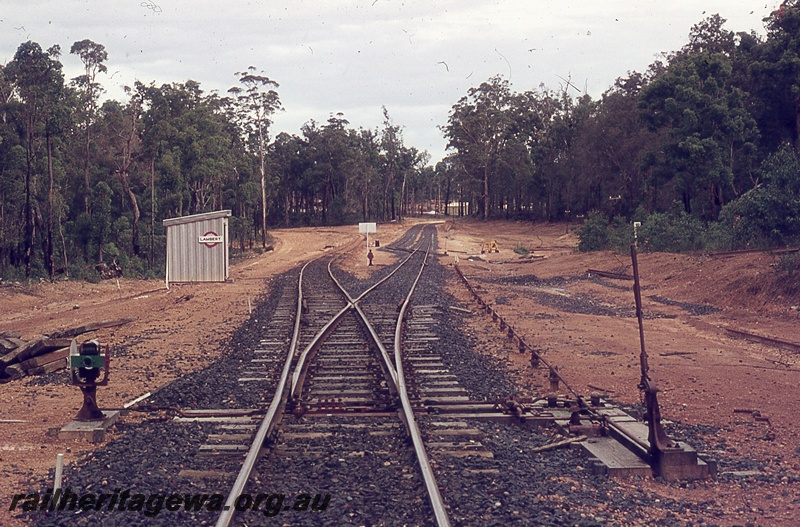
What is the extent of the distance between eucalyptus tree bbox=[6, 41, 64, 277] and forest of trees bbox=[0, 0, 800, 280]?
0.25 feet

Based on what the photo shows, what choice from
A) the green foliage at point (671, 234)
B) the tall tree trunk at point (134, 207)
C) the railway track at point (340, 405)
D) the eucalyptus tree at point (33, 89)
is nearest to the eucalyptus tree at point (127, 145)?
the tall tree trunk at point (134, 207)

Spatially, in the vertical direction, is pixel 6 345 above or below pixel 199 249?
below

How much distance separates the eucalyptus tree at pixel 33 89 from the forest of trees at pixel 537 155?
0.08m

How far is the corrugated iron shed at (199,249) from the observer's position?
26.4m

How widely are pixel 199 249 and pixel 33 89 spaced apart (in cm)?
1663

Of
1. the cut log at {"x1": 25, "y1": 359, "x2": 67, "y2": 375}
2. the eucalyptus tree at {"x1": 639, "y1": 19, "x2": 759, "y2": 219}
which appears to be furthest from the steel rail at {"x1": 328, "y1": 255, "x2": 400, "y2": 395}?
the eucalyptus tree at {"x1": 639, "y1": 19, "x2": 759, "y2": 219}

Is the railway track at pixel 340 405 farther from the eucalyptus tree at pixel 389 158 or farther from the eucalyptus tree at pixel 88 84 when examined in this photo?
the eucalyptus tree at pixel 389 158

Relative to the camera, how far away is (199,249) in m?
26.7

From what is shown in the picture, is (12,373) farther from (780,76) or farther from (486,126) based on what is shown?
(486,126)

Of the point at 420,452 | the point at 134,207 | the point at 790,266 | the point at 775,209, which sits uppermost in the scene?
the point at 134,207

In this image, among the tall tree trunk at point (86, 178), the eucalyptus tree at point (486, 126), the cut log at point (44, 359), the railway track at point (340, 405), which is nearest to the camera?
the railway track at point (340, 405)

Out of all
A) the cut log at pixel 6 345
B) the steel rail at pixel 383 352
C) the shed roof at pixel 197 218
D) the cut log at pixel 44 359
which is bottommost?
the cut log at pixel 44 359

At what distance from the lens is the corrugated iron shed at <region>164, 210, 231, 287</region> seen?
86.5 feet

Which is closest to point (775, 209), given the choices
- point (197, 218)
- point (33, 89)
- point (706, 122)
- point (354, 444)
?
point (706, 122)
